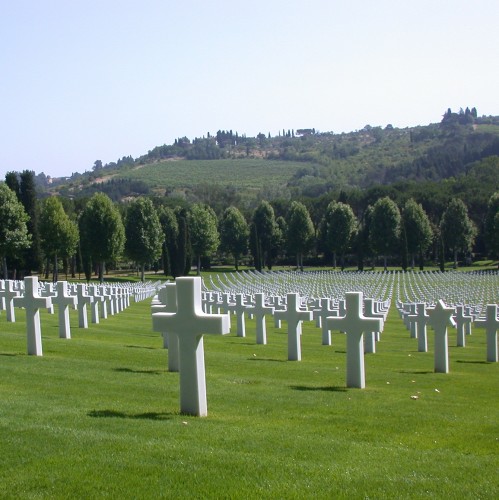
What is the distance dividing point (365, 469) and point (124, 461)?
6.20ft

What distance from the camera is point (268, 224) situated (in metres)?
104

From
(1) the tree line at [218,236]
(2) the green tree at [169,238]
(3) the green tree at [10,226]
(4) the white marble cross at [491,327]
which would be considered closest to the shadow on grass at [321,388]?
(4) the white marble cross at [491,327]

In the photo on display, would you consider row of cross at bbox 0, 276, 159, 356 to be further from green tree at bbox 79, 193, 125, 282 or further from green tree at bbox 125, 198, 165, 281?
green tree at bbox 125, 198, 165, 281

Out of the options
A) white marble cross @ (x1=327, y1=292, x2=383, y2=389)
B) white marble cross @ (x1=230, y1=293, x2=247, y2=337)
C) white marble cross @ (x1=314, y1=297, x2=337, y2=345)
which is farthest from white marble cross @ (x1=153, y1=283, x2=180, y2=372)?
white marble cross @ (x1=230, y1=293, x2=247, y2=337)

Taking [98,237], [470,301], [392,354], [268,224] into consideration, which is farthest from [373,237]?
[392,354]

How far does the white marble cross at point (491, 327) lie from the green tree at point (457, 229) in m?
78.9

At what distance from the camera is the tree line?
209 ft

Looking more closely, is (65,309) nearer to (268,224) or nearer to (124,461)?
(124,461)

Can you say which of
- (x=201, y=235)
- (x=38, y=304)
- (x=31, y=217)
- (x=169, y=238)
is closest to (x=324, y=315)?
(x=38, y=304)

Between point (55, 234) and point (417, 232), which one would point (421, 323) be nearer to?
point (55, 234)

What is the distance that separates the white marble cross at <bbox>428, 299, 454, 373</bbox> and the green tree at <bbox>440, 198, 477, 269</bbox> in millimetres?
82461

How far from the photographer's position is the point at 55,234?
63375mm

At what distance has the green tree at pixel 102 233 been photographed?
68188mm

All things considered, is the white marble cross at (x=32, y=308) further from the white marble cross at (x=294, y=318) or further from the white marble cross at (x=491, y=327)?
the white marble cross at (x=491, y=327)
